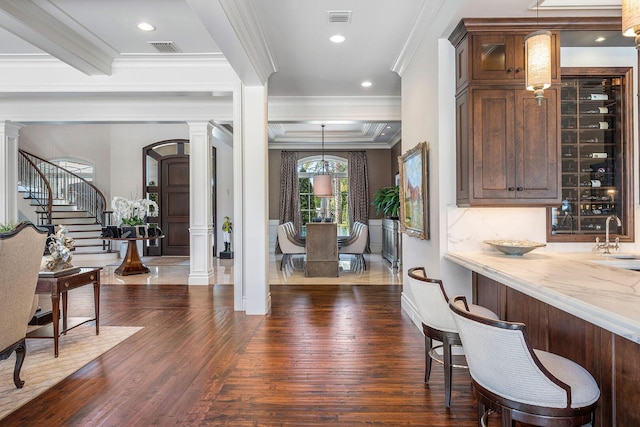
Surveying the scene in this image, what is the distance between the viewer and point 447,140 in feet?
11.2

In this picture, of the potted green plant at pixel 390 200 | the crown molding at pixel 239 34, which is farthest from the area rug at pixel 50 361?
the potted green plant at pixel 390 200

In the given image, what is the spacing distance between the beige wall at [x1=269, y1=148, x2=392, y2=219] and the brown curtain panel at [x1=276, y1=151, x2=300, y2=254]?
152 mm

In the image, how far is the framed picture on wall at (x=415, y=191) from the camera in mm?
3723

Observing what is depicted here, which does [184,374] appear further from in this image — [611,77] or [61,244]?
[611,77]

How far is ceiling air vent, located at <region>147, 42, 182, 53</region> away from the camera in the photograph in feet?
14.2

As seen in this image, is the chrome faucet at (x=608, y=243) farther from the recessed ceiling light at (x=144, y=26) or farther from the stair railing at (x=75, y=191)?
the stair railing at (x=75, y=191)

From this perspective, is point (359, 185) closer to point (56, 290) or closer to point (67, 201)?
point (67, 201)

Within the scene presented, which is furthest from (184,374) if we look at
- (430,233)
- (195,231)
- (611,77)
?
(611,77)

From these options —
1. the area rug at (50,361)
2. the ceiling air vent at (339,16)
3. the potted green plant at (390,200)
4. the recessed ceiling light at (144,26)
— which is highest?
the recessed ceiling light at (144,26)

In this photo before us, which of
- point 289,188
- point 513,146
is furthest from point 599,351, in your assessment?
point 289,188

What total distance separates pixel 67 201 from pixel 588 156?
1118 cm

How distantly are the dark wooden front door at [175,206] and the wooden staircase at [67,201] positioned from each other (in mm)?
1357

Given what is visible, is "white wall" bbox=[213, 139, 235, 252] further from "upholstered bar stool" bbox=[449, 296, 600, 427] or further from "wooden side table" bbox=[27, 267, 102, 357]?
"upholstered bar stool" bbox=[449, 296, 600, 427]

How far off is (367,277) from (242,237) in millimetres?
2791
